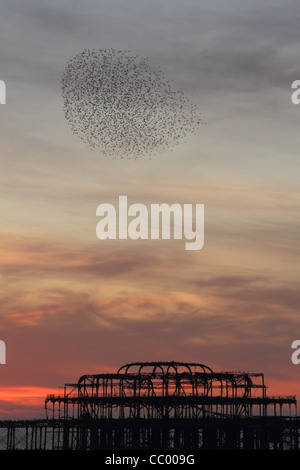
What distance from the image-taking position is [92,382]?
165 m
